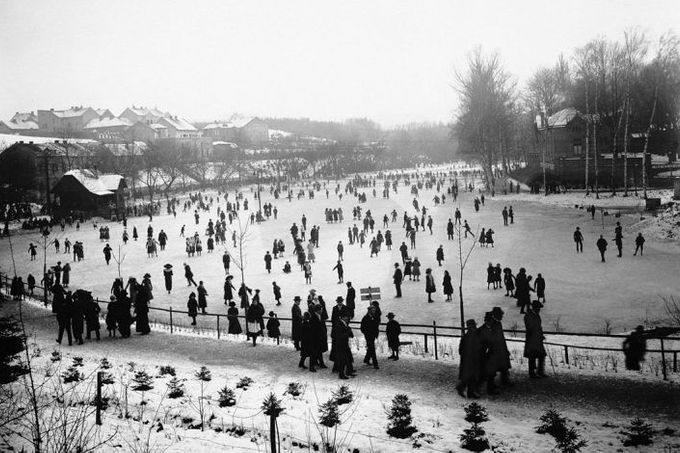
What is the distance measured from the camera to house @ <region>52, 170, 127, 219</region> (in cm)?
4756

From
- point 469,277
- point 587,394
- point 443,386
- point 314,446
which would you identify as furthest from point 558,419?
point 469,277

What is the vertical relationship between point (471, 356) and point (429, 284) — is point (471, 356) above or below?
above

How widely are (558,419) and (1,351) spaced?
1008 cm

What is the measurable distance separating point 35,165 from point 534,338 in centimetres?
6389

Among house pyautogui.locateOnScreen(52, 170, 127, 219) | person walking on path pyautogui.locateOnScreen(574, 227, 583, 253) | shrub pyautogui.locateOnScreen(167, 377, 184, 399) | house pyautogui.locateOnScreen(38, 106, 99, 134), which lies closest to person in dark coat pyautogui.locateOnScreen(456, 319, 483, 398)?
shrub pyautogui.locateOnScreen(167, 377, 184, 399)

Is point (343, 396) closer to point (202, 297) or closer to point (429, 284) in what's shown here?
point (429, 284)

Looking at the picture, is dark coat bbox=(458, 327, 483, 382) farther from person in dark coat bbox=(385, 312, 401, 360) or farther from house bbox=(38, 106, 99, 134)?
house bbox=(38, 106, 99, 134)

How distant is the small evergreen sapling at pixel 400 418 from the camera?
6.65 metres

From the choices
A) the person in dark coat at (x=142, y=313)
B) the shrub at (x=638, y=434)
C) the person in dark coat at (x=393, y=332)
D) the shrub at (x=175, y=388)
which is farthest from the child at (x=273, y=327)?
the shrub at (x=638, y=434)

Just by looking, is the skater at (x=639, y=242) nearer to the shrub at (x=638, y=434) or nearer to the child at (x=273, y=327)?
Result: the child at (x=273, y=327)

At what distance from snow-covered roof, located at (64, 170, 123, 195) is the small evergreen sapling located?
4651cm

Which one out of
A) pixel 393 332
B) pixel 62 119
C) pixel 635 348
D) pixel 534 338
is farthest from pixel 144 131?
pixel 635 348

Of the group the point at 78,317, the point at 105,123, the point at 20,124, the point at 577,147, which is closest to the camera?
the point at 78,317

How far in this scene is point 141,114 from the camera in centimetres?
12888
